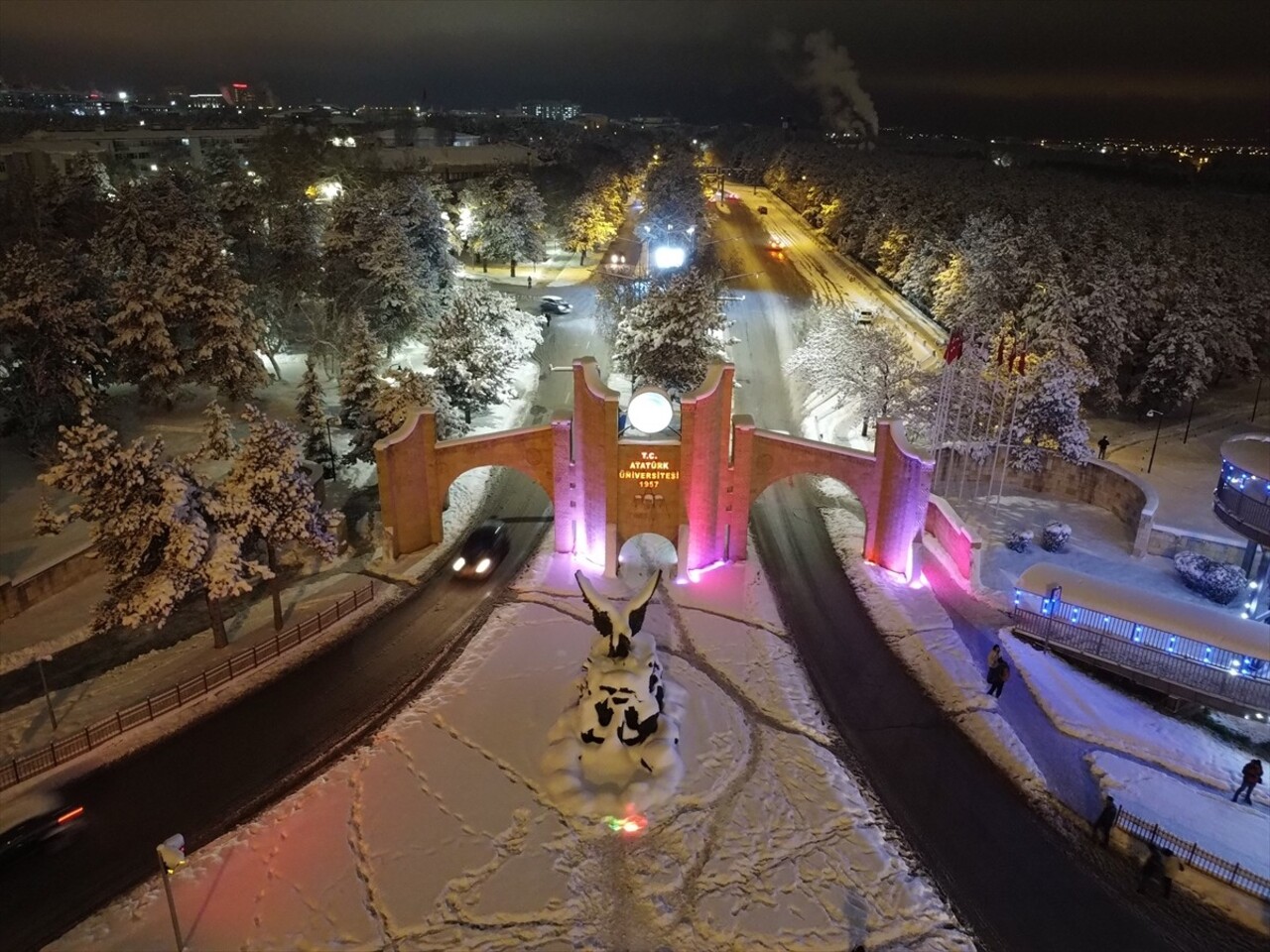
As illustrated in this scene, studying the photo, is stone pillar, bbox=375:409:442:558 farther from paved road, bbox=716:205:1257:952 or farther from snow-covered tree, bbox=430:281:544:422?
paved road, bbox=716:205:1257:952

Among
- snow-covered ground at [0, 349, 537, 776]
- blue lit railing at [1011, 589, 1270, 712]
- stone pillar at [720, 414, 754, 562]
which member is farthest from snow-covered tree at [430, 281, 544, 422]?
blue lit railing at [1011, 589, 1270, 712]

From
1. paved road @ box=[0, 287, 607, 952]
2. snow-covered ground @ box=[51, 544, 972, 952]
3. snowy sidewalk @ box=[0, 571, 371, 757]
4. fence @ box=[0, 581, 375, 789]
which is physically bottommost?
snow-covered ground @ box=[51, 544, 972, 952]

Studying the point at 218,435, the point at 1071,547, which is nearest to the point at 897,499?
the point at 1071,547

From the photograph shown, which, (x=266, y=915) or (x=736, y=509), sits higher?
(x=736, y=509)

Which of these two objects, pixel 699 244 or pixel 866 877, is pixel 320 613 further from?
pixel 699 244

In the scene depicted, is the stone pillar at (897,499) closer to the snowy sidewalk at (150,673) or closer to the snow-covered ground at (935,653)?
the snow-covered ground at (935,653)

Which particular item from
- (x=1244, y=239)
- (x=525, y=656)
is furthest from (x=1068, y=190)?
(x=525, y=656)
